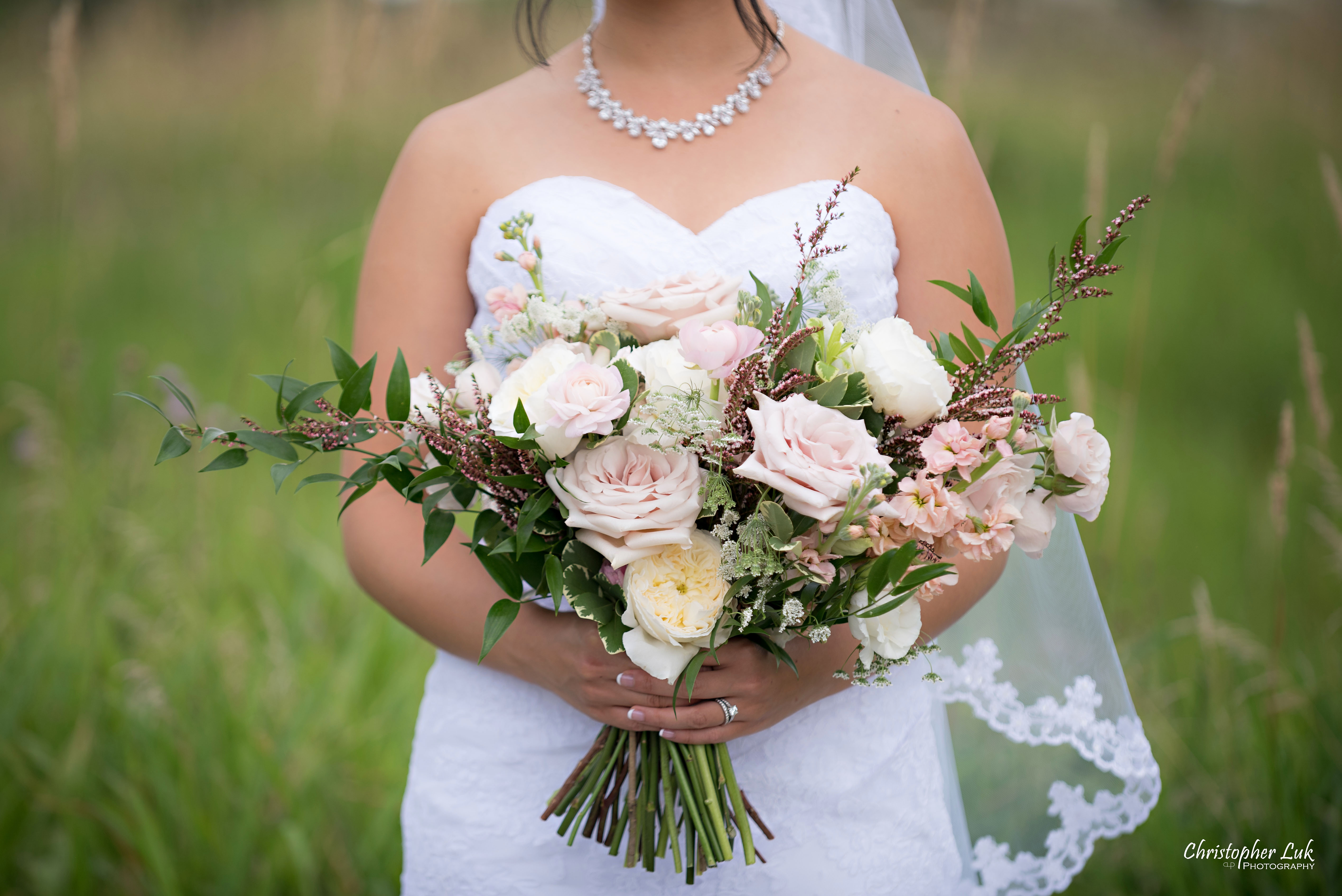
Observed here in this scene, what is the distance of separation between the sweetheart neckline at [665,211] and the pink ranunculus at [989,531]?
2.29ft

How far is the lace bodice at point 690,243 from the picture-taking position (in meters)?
1.45

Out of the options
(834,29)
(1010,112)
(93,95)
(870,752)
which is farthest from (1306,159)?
(93,95)

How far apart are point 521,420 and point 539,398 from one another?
0.03m

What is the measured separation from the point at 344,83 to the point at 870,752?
262 cm

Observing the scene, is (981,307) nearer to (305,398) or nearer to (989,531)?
(989,531)

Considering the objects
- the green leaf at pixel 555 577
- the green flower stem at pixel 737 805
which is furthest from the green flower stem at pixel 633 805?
the green leaf at pixel 555 577

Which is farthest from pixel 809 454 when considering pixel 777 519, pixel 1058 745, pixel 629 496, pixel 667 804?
pixel 1058 745

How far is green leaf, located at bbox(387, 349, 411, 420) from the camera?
102 cm

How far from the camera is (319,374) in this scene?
3.53 m

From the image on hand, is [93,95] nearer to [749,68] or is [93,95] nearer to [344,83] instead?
[344,83]

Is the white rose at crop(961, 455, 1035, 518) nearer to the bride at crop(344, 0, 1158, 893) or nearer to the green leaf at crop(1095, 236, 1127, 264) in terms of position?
the green leaf at crop(1095, 236, 1127, 264)

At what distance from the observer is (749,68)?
1.65 metres

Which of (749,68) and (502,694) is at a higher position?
(749,68)

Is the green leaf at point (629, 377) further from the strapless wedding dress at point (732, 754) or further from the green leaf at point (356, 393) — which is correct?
the strapless wedding dress at point (732, 754)
